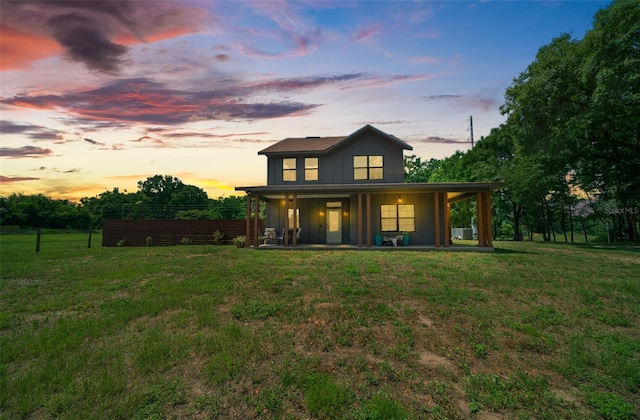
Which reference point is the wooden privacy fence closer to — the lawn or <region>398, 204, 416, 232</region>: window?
<region>398, 204, 416, 232</region>: window

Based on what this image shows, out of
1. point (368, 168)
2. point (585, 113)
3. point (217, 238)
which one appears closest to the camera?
point (585, 113)

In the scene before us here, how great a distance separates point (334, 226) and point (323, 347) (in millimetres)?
12493

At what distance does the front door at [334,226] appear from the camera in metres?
16.6

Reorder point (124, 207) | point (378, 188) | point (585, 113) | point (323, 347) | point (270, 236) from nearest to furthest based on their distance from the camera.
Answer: point (323, 347)
point (378, 188)
point (270, 236)
point (585, 113)
point (124, 207)

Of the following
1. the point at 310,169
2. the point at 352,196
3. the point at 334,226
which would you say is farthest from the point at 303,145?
the point at 334,226

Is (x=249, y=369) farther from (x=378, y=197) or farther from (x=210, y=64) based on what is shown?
(x=378, y=197)

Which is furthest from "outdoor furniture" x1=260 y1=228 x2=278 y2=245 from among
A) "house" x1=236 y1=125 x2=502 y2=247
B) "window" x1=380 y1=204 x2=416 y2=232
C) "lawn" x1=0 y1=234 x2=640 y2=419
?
"lawn" x1=0 y1=234 x2=640 y2=419

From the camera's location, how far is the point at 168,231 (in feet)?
64.0

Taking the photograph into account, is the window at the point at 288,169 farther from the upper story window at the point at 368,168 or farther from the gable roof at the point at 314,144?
the upper story window at the point at 368,168

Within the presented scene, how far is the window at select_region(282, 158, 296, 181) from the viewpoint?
1748cm

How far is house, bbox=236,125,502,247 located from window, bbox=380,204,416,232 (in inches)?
2.0

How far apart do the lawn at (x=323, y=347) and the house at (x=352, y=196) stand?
730 cm

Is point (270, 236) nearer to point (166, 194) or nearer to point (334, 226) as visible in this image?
point (334, 226)


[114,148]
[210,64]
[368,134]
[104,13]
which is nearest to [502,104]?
[368,134]
